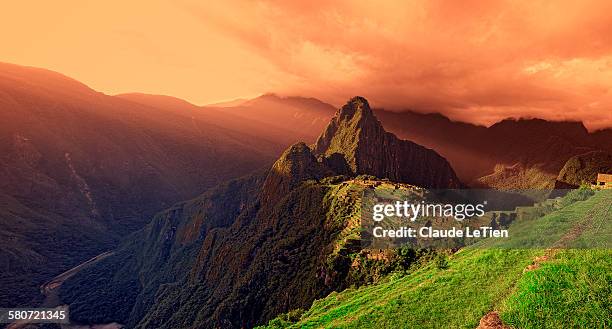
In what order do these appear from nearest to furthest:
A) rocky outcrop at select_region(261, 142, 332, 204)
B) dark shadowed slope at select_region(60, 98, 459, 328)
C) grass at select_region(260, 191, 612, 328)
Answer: grass at select_region(260, 191, 612, 328)
dark shadowed slope at select_region(60, 98, 459, 328)
rocky outcrop at select_region(261, 142, 332, 204)

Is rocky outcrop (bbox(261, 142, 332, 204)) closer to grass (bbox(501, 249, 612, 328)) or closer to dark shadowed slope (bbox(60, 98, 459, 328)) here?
dark shadowed slope (bbox(60, 98, 459, 328))

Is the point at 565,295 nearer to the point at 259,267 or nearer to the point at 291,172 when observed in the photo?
the point at 259,267

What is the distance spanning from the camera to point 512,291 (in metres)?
30.3

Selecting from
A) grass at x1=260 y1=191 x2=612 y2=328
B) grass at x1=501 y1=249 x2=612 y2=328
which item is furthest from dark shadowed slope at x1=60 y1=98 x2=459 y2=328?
grass at x1=501 y1=249 x2=612 y2=328

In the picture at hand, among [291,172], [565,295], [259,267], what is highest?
[565,295]

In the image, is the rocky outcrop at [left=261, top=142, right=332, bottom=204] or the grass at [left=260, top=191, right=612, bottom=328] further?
the rocky outcrop at [left=261, top=142, right=332, bottom=204]

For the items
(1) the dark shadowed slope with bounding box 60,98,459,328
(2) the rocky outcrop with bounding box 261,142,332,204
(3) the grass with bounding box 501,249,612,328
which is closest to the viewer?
(3) the grass with bounding box 501,249,612,328

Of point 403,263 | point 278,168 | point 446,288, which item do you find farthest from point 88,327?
point 446,288

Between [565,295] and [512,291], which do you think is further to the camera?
[512,291]

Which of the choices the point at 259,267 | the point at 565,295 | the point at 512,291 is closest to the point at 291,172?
the point at 259,267

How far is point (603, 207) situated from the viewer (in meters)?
45.6

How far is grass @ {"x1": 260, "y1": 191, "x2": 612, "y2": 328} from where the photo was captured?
26.9 meters

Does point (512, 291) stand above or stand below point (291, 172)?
above

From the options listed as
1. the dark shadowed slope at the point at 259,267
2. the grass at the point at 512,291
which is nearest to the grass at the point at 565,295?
the grass at the point at 512,291
